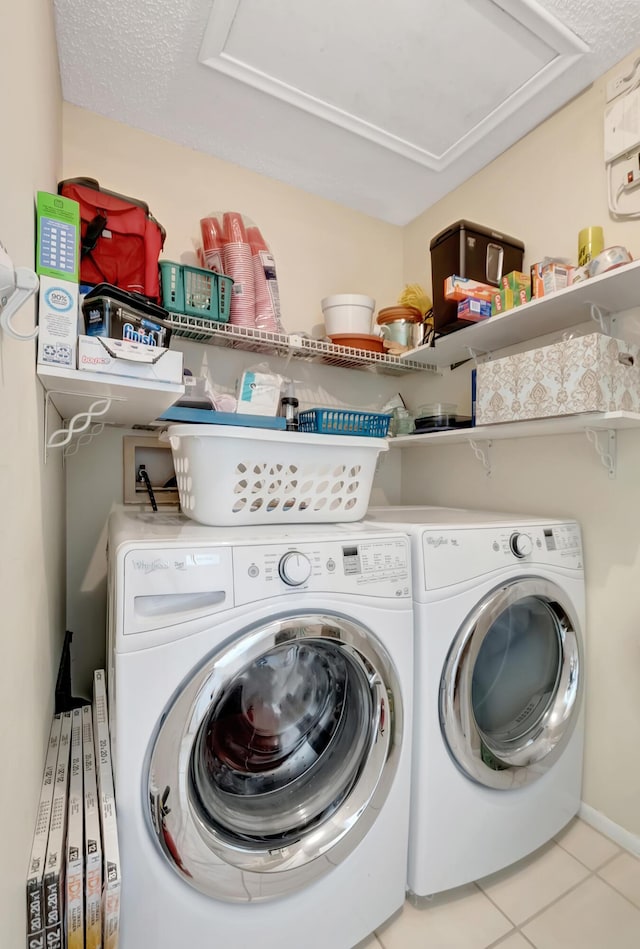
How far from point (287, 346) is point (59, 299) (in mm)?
950

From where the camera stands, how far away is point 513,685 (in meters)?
1.42

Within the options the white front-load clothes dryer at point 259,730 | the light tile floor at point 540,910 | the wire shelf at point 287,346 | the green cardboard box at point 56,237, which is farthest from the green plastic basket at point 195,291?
the light tile floor at point 540,910

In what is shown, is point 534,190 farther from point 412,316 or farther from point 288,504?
point 288,504

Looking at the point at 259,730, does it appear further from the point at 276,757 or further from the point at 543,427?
the point at 543,427

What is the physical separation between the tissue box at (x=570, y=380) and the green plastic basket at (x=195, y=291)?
1000 millimetres

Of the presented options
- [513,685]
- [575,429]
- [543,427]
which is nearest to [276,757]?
[513,685]

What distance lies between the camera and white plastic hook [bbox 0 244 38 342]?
1.45 ft

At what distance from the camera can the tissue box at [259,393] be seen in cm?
158

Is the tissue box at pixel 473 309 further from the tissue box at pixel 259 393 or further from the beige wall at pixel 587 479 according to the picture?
the tissue box at pixel 259 393

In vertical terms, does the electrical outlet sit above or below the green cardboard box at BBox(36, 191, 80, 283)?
below

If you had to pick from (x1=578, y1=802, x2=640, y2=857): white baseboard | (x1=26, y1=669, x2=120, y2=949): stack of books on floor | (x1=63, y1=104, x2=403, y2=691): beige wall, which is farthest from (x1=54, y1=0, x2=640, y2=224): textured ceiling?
(x1=578, y1=802, x2=640, y2=857): white baseboard

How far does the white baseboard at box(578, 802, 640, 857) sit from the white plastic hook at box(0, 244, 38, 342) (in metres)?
2.06

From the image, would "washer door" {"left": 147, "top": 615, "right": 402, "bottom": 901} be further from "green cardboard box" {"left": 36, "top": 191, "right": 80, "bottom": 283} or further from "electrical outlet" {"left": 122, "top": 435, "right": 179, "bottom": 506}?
"electrical outlet" {"left": 122, "top": 435, "right": 179, "bottom": 506}

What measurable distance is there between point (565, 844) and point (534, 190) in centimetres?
234
